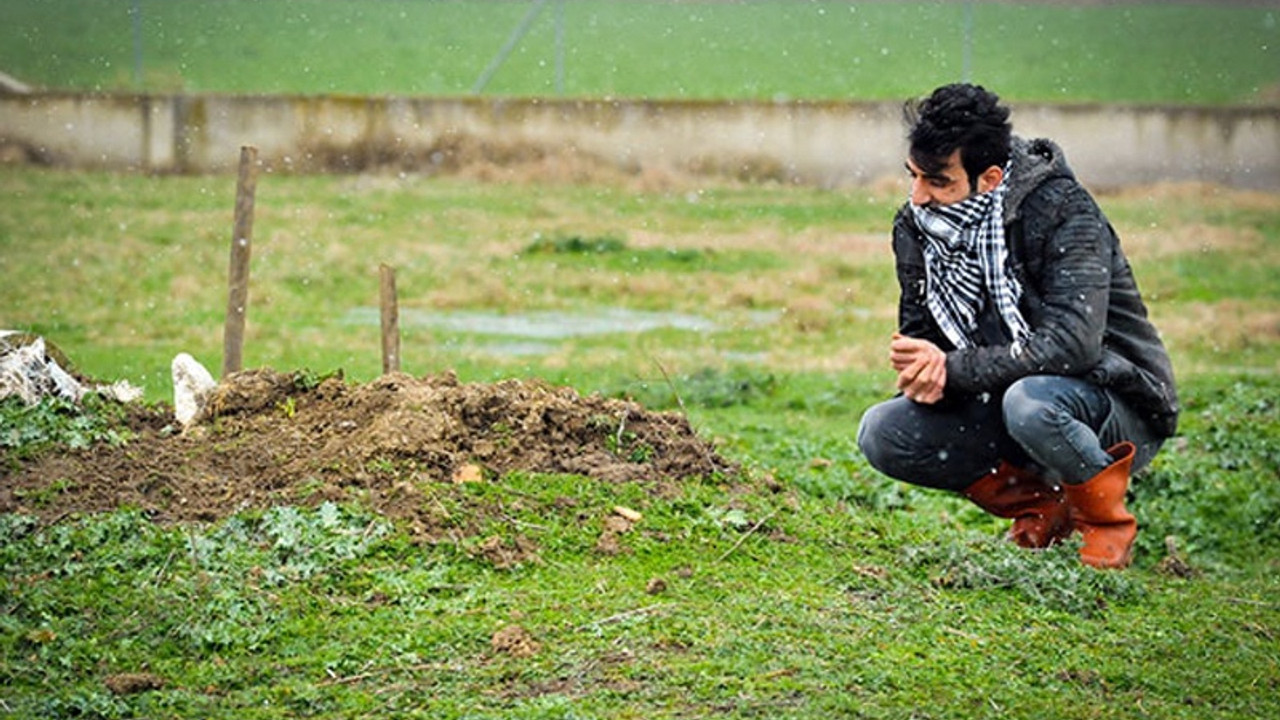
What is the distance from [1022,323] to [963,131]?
77cm

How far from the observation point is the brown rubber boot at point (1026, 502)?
23.9 ft

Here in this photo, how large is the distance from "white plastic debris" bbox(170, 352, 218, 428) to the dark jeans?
2.87 m

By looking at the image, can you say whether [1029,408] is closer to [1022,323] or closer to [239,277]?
[1022,323]

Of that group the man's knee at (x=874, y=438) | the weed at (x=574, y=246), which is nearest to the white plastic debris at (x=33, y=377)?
the man's knee at (x=874, y=438)

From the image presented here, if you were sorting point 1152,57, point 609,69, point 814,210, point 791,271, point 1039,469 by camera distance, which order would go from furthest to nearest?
point 1152,57, point 609,69, point 814,210, point 791,271, point 1039,469

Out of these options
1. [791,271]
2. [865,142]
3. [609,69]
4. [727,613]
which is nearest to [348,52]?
[609,69]

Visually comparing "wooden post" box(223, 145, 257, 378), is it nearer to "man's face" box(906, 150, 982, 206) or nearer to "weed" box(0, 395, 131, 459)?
"weed" box(0, 395, 131, 459)

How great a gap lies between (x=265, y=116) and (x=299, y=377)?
16292 millimetres

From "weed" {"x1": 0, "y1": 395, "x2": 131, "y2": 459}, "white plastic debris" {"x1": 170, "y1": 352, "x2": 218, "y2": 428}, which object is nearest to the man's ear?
"white plastic debris" {"x1": 170, "y1": 352, "x2": 218, "y2": 428}

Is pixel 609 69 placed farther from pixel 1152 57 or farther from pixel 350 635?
pixel 350 635

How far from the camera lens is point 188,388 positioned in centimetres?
789

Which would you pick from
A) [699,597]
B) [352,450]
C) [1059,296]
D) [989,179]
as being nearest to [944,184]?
[989,179]

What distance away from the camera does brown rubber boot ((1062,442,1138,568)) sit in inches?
273

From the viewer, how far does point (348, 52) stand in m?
28.7
